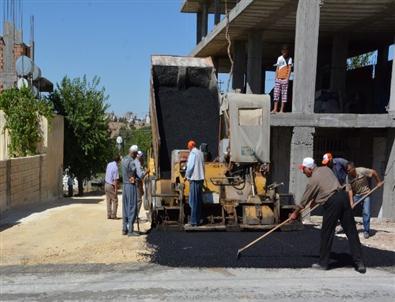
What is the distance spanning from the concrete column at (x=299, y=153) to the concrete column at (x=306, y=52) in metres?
0.55

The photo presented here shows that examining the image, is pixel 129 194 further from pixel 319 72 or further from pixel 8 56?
pixel 8 56

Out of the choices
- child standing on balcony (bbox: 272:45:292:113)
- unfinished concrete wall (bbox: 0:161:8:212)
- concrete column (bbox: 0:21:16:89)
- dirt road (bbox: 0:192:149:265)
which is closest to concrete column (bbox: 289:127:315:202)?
child standing on balcony (bbox: 272:45:292:113)

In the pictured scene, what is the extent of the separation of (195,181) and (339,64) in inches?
386

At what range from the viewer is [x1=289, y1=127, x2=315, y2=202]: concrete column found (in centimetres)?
1316

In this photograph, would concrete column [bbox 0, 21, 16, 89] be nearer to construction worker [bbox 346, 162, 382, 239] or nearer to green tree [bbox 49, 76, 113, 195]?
green tree [bbox 49, 76, 113, 195]

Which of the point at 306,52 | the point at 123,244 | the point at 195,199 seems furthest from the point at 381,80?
the point at 123,244

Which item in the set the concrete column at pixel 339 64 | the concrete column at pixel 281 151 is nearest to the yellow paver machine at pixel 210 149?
the concrete column at pixel 281 151

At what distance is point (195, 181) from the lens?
1037cm

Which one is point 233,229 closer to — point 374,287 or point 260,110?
point 260,110

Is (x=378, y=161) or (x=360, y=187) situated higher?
(x=378, y=161)

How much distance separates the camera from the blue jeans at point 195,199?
33.8 ft

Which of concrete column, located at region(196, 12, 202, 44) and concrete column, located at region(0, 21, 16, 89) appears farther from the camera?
concrete column, located at region(196, 12, 202, 44)

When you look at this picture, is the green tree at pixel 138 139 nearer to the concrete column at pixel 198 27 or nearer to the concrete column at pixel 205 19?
the concrete column at pixel 198 27

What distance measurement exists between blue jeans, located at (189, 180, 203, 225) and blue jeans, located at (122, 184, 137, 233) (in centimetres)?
105
